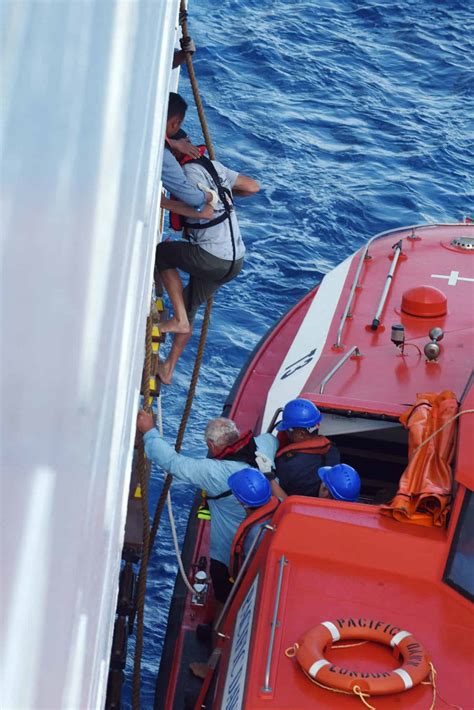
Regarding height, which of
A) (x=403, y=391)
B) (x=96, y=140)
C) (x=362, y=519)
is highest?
(x=96, y=140)

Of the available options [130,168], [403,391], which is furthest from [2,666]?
[403,391]

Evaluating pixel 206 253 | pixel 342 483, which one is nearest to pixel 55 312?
pixel 342 483

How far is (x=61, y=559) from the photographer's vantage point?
95 centimetres

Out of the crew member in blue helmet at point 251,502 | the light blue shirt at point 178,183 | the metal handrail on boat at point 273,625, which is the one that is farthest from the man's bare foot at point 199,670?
the light blue shirt at point 178,183

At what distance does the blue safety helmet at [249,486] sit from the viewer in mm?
4645

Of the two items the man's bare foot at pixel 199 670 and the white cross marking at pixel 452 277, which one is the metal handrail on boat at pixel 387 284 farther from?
the man's bare foot at pixel 199 670

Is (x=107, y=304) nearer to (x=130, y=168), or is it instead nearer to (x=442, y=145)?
(x=130, y=168)

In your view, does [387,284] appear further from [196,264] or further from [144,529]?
[144,529]

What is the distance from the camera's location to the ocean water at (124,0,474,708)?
34.8 ft

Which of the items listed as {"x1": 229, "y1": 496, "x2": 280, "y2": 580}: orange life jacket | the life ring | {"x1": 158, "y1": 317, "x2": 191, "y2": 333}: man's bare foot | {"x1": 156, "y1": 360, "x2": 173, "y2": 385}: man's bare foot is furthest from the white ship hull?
{"x1": 156, "y1": 360, "x2": 173, "y2": 385}: man's bare foot

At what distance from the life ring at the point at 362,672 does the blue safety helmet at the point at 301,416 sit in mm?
→ 1168

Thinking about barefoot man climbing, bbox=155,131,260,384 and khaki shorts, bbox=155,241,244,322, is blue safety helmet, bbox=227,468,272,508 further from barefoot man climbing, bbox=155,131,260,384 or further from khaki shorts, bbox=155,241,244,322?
khaki shorts, bbox=155,241,244,322

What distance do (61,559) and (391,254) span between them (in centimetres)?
702

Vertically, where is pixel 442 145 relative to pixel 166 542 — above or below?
above
